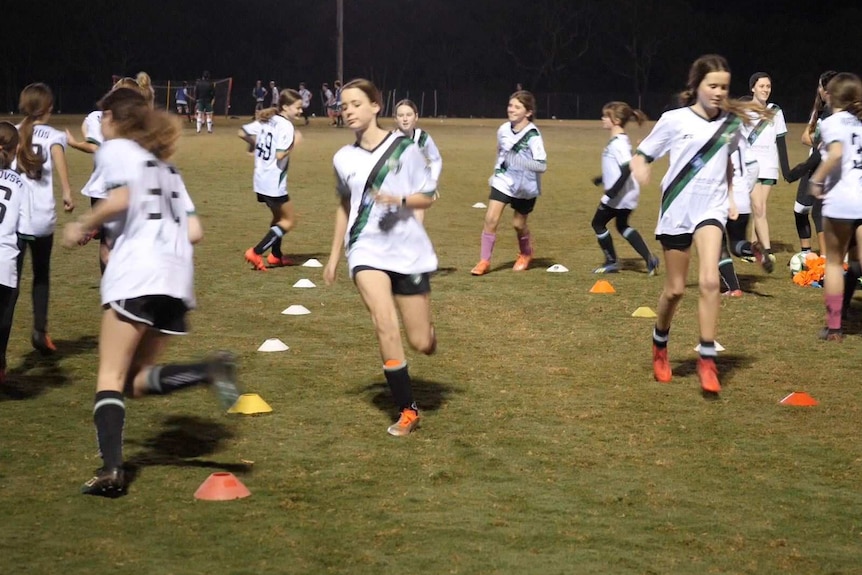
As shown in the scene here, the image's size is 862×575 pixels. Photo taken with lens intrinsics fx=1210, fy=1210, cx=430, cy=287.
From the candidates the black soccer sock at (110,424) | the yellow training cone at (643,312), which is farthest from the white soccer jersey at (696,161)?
the black soccer sock at (110,424)

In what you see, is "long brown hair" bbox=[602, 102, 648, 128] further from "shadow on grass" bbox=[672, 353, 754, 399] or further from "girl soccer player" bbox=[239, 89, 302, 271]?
"shadow on grass" bbox=[672, 353, 754, 399]

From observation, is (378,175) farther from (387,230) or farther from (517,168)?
(517,168)

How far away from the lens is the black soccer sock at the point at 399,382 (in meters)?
6.73

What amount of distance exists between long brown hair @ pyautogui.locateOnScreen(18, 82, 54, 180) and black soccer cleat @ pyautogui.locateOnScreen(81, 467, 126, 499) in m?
3.30

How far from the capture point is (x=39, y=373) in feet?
26.9

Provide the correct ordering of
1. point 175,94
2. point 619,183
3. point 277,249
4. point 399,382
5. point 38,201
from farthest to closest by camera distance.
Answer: point 175,94
point 277,249
point 619,183
point 38,201
point 399,382

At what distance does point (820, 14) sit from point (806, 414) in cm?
8839

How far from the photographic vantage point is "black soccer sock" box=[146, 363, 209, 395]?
19.0 ft

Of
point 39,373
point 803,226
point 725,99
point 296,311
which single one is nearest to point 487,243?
point 296,311

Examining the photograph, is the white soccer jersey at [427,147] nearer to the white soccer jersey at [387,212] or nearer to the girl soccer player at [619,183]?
the girl soccer player at [619,183]

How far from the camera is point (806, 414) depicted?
733cm

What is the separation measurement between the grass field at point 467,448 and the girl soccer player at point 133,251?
1.52 ft

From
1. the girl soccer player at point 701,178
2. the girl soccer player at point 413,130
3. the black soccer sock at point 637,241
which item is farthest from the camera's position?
the black soccer sock at point 637,241

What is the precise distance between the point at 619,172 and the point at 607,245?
31.9 inches
